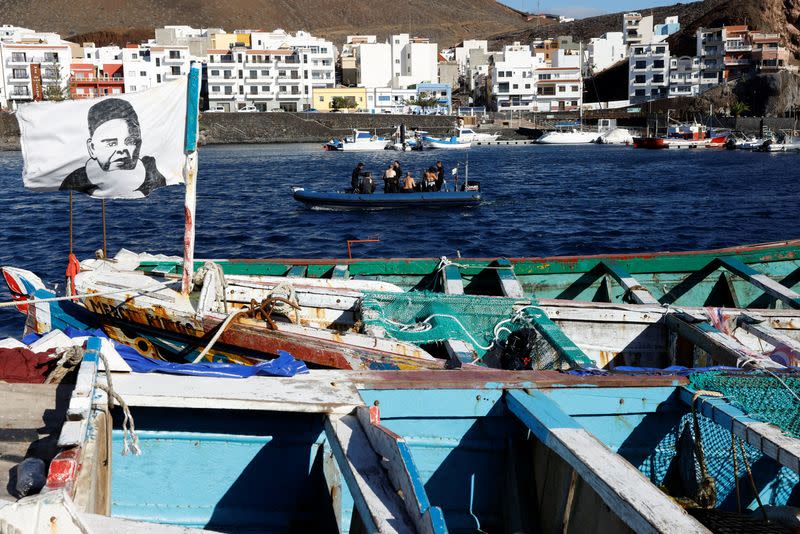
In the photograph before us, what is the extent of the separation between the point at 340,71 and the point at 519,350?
117 metres

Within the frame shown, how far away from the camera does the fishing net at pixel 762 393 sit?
5234 mm

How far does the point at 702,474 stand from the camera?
16.6 feet

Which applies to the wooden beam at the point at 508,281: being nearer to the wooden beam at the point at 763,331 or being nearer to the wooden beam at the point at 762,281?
the wooden beam at the point at 763,331

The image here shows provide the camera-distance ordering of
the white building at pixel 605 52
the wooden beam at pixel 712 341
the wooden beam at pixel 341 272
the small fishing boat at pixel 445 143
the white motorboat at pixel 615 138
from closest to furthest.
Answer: the wooden beam at pixel 712 341, the wooden beam at pixel 341 272, the small fishing boat at pixel 445 143, the white motorboat at pixel 615 138, the white building at pixel 605 52

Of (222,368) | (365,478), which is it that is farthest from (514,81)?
(365,478)

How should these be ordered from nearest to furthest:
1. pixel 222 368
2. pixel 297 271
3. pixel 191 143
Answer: pixel 222 368 → pixel 191 143 → pixel 297 271

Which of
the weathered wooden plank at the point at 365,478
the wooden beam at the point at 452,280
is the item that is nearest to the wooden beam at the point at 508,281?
the wooden beam at the point at 452,280

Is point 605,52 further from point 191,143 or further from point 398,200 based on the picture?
point 191,143

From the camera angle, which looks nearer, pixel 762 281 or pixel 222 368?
pixel 222 368

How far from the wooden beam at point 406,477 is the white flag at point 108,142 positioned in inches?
144

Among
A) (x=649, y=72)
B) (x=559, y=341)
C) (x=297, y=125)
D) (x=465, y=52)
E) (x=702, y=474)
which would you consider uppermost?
(x=465, y=52)

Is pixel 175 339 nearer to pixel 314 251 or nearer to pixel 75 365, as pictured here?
pixel 75 365

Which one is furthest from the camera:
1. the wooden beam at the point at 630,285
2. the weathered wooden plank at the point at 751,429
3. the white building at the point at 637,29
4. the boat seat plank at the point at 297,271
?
the white building at the point at 637,29

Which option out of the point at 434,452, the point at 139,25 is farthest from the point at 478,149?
the point at 139,25
